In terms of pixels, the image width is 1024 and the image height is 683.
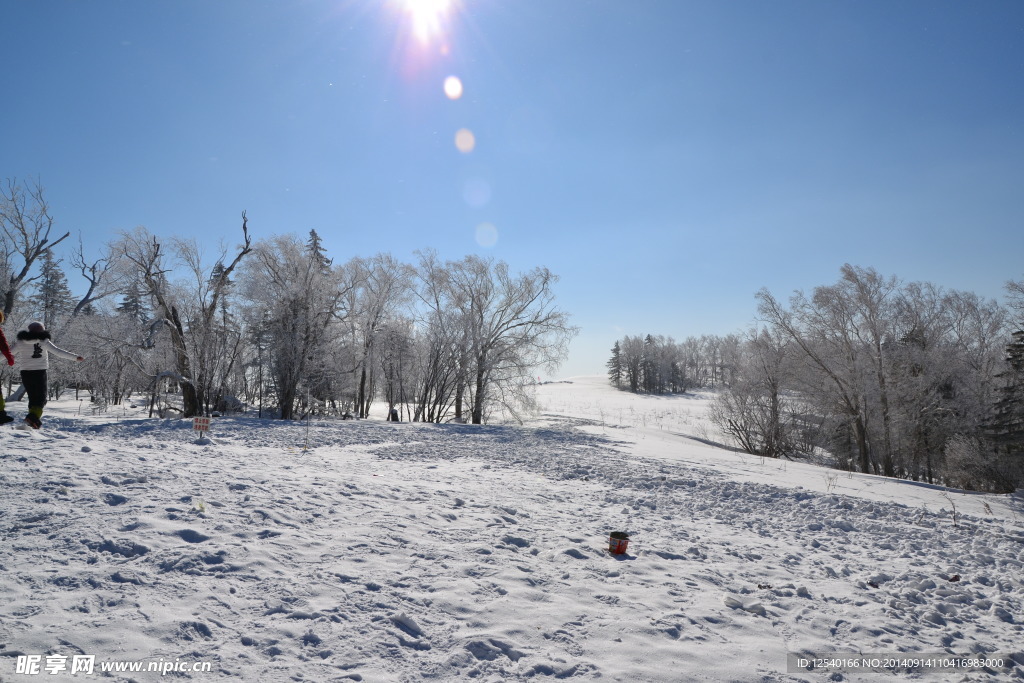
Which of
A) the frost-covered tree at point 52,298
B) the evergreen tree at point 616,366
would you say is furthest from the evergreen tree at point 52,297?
the evergreen tree at point 616,366

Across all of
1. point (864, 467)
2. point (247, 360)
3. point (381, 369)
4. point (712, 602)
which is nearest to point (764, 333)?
point (864, 467)

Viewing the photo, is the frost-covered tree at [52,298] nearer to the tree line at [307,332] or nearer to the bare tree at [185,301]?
the tree line at [307,332]

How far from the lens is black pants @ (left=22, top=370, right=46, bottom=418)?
7.78 meters

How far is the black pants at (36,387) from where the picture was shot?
7.78 meters

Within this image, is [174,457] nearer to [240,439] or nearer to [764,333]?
[240,439]

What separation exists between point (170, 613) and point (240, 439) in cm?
904

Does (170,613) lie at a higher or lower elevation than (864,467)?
higher

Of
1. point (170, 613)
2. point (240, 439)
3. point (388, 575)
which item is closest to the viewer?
point (170, 613)

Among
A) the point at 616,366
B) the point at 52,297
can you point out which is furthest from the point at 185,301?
the point at 616,366

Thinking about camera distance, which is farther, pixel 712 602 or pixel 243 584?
pixel 712 602

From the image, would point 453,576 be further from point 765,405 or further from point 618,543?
point 765,405

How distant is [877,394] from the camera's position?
2288cm

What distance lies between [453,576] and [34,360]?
333 inches

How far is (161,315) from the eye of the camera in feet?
65.4
